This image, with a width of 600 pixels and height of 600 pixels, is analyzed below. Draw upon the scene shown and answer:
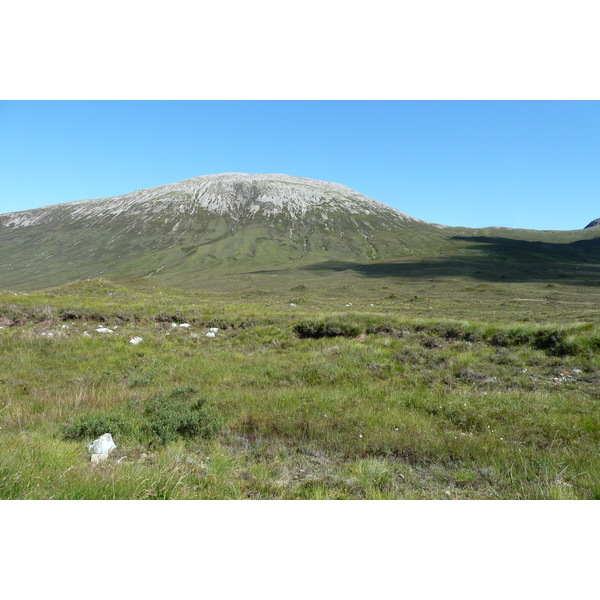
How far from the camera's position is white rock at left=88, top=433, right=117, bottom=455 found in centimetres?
532

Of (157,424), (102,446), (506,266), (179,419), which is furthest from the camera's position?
(506,266)

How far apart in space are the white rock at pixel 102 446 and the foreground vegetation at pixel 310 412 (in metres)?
0.12

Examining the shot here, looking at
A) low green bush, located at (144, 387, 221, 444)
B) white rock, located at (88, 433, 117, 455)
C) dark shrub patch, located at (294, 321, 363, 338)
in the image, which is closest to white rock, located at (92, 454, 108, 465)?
white rock, located at (88, 433, 117, 455)

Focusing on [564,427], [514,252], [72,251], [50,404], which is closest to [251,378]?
[50,404]

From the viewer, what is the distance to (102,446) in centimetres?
539

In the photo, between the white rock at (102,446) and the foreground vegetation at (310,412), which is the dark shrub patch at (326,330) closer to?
the foreground vegetation at (310,412)

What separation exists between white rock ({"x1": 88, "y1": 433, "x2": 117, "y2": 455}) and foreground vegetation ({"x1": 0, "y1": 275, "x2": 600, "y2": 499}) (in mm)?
125

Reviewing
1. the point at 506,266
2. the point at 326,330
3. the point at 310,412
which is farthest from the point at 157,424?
the point at 506,266

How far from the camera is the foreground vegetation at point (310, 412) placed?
172 inches

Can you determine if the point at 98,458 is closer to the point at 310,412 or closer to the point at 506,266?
the point at 310,412

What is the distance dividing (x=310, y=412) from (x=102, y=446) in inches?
162

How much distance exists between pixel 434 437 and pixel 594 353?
8.44m

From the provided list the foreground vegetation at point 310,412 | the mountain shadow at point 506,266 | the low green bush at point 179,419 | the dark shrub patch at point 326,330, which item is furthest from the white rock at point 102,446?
the mountain shadow at point 506,266

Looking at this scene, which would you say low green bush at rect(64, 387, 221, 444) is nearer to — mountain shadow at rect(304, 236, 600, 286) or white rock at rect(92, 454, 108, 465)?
white rock at rect(92, 454, 108, 465)
